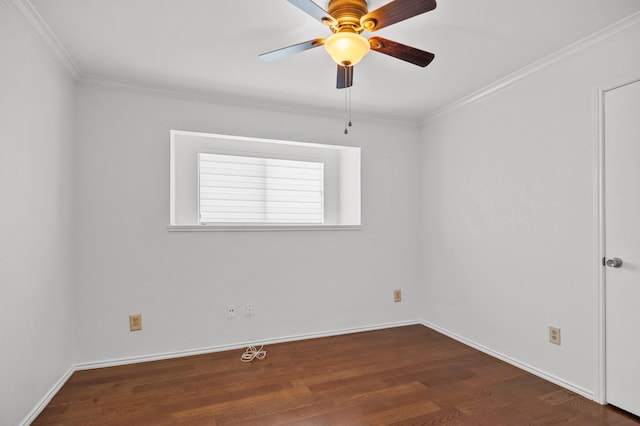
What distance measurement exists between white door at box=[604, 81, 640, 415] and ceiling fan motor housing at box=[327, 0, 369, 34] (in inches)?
64.8

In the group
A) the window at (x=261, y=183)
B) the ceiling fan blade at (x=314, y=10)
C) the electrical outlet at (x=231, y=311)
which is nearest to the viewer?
the ceiling fan blade at (x=314, y=10)

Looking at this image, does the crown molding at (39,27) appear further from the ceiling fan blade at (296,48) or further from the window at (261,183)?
the ceiling fan blade at (296,48)

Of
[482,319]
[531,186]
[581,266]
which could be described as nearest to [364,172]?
[531,186]

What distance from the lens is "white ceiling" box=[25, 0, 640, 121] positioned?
181 centimetres

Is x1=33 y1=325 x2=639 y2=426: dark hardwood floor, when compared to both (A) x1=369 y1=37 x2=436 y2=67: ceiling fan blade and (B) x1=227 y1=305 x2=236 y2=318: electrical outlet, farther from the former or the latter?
(A) x1=369 y1=37 x2=436 y2=67: ceiling fan blade

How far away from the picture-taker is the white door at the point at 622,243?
6.35 feet

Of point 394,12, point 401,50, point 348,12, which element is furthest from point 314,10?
point 401,50

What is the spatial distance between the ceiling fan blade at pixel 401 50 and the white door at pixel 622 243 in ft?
4.04

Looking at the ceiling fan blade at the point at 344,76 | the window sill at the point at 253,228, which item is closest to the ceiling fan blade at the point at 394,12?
the ceiling fan blade at the point at 344,76

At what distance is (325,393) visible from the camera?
223 centimetres

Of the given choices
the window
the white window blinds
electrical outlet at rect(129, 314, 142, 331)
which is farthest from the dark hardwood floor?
the white window blinds

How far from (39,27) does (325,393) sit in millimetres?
2808

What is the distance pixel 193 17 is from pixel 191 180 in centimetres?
166

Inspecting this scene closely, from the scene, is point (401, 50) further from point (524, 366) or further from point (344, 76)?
point (524, 366)
